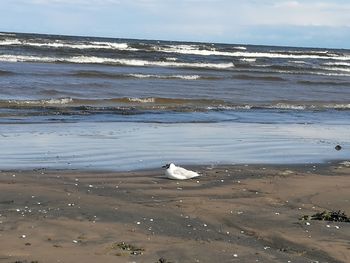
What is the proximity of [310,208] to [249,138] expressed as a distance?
5.09 meters

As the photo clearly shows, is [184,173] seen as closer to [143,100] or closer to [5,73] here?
[143,100]

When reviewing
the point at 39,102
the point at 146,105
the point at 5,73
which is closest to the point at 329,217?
the point at 39,102

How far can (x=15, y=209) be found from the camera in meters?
5.77

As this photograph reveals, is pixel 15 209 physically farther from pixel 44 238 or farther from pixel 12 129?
pixel 12 129

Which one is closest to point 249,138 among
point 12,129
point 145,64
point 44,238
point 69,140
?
point 69,140

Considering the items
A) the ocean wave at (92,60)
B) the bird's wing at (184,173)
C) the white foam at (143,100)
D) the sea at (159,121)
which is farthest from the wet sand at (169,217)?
the ocean wave at (92,60)

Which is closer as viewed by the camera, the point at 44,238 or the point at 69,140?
the point at 44,238

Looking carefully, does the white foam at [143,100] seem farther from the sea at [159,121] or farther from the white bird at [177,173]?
the white bird at [177,173]

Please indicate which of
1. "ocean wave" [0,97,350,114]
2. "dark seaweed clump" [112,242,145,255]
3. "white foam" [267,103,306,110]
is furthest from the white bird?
"white foam" [267,103,306,110]

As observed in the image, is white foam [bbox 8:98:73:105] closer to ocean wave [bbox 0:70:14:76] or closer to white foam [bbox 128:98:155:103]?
white foam [bbox 128:98:155:103]

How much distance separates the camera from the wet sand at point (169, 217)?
4.79m

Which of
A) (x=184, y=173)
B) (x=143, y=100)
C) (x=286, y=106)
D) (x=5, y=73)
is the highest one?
(x=184, y=173)

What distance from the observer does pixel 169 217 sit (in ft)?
19.2

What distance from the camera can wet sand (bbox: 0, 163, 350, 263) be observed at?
4.79 metres
